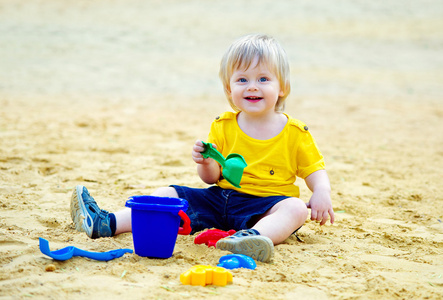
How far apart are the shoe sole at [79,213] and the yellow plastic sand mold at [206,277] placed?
73cm

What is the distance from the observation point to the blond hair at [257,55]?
107 inches

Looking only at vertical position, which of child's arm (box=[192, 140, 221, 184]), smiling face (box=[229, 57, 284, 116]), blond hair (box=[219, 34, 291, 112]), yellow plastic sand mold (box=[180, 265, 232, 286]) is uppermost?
blond hair (box=[219, 34, 291, 112])

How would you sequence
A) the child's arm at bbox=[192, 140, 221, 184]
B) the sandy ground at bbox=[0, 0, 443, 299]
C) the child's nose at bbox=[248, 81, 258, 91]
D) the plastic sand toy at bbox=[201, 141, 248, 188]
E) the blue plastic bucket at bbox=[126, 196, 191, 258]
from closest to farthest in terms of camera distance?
the sandy ground at bbox=[0, 0, 443, 299], the blue plastic bucket at bbox=[126, 196, 191, 258], the plastic sand toy at bbox=[201, 141, 248, 188], the child's arm at bbox=[192, 140, 221, 184], the child's nose at bbox=[248, 81, 258, 91]

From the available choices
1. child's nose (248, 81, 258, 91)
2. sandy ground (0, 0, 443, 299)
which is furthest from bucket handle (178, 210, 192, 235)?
child's nose (248, 81, 258, 91)

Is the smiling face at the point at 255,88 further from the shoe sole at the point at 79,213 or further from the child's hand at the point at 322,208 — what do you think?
the shoe sole at the point at 79,213

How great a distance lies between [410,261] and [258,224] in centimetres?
69

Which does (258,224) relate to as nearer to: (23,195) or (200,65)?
(23,195)

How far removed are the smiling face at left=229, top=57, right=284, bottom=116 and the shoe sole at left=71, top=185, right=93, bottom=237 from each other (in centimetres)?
92

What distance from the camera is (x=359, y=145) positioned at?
5.25 meters

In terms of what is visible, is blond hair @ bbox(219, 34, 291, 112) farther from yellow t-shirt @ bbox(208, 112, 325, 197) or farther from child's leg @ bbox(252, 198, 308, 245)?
child's leg @ bbox(252, 198, 308, 245)

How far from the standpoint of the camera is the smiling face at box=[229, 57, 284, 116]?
2.73 m

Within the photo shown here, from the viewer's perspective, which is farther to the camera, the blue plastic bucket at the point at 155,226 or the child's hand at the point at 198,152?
the child's hand at the point at 198,152

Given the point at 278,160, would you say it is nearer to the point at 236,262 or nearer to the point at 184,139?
the point at 236,262

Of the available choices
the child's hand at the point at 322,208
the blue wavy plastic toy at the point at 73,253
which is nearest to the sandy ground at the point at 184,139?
the blue wavy plastic toy at the point at 73,253
